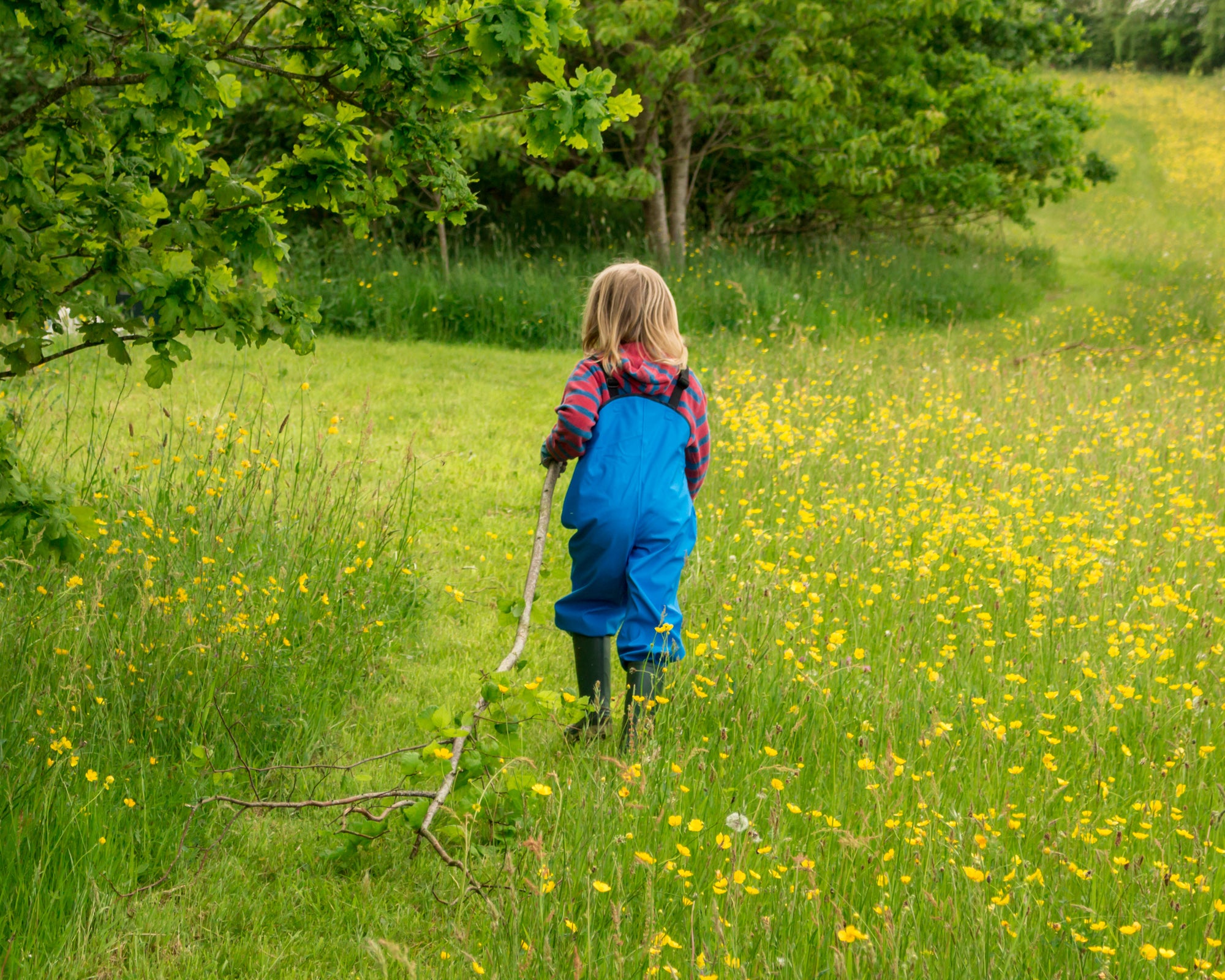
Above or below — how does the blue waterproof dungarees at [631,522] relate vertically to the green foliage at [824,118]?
below

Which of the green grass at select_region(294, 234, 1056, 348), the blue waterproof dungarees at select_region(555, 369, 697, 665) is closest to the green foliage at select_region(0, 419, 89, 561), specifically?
the blue waterproof dungarees at select_region(555, 369, 697, 665)

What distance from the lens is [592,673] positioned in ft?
12.4

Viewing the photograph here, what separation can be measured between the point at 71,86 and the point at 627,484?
200 centimetres

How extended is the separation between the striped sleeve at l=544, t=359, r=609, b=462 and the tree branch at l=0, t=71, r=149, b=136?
1.57 meters

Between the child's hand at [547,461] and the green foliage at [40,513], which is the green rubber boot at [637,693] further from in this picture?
the green foliage at [40,513]

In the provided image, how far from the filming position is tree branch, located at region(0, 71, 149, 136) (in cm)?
261

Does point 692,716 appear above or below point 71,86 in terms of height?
below

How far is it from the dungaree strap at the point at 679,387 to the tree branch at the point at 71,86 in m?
1.91

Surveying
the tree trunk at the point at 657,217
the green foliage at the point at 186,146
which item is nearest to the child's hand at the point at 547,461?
the green foliage at the point at 186,146

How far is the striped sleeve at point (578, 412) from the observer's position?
140 inches

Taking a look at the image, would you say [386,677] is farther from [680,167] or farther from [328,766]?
[680,167]

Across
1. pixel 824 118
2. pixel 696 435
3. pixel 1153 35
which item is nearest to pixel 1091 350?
pixel 824 118

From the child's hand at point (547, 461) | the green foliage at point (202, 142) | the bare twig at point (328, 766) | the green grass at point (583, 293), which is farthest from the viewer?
the green grass at point (583, 293)

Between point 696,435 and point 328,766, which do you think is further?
point 696,435
